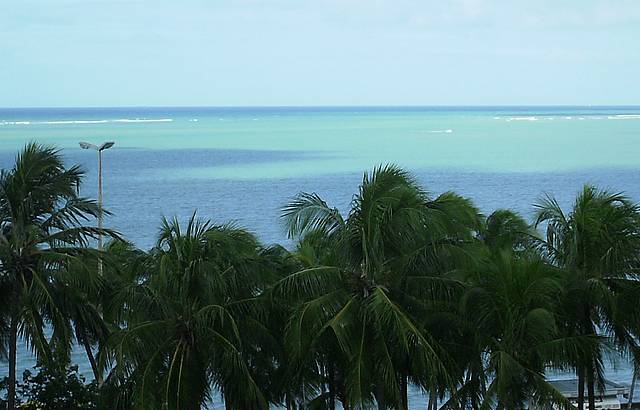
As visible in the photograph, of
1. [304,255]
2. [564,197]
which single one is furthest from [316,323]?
[564,197]

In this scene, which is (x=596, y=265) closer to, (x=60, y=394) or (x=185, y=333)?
(x=185, y=333)

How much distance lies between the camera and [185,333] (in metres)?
19.5

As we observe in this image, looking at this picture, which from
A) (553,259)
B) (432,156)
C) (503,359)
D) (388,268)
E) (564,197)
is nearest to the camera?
(503,359)

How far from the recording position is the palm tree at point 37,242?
1977 cm

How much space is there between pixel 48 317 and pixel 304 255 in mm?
5271

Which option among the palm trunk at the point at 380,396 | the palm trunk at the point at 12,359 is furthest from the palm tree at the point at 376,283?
the palm trunk at the point at 12,359

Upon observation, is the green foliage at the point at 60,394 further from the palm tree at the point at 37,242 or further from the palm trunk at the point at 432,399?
the palm trunk at the point at 432,399

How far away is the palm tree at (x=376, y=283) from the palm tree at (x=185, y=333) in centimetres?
115

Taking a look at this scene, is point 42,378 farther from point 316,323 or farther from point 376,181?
point 376,181

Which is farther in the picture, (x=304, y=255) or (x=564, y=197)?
(x=564, y=197)

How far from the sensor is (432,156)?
438 ft

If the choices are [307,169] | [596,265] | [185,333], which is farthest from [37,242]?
[307,169]

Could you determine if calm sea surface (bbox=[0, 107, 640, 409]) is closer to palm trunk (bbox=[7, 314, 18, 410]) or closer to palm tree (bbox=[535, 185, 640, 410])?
palm tree (bbox=[535, 185, 640, 410])

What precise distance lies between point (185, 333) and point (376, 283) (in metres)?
3.67
